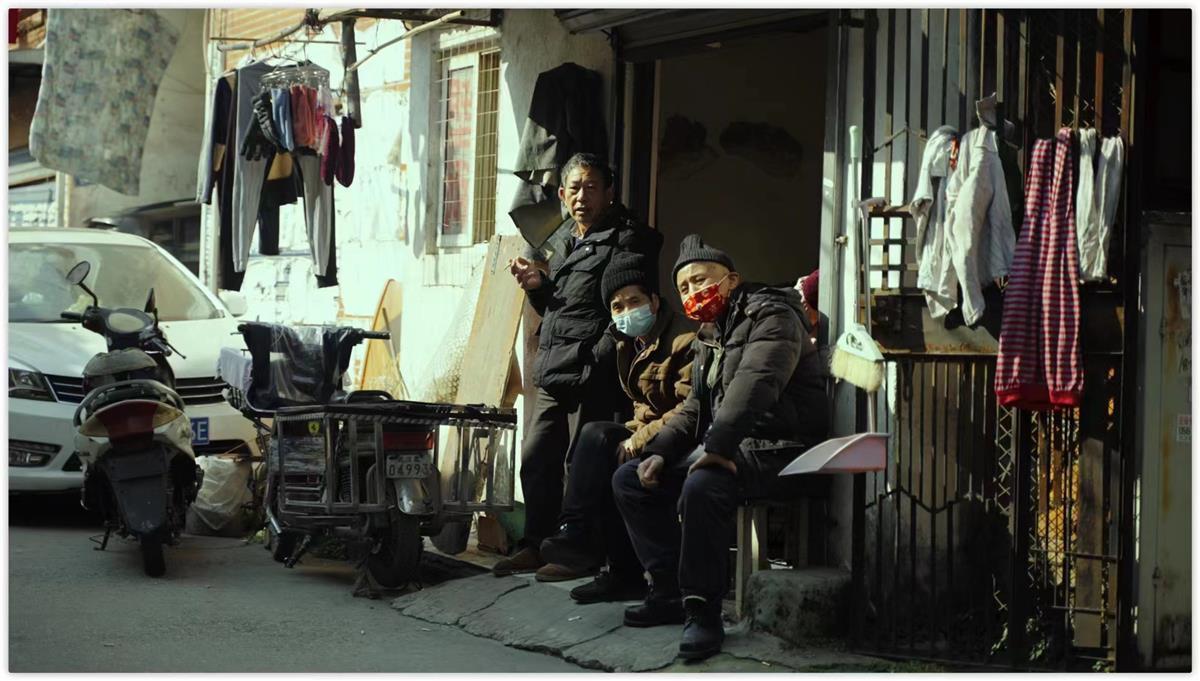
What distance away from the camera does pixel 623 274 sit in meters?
7.90

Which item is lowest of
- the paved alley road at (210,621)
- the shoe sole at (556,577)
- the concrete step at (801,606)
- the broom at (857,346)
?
the paved alley road at (210,621)

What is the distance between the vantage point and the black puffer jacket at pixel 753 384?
6.66m

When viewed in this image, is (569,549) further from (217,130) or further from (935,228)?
(217,130)

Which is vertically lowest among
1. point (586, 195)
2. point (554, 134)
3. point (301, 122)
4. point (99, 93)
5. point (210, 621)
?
point (210, 621)

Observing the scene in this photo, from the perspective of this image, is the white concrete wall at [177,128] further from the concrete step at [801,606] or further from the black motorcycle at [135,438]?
the concrete step at [801,606]

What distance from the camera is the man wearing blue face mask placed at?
7566mm

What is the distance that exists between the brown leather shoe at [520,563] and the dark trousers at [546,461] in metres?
0.05

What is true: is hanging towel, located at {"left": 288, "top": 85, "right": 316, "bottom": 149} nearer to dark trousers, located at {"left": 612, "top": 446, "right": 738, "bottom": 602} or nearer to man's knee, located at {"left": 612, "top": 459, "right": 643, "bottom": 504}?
man's knee, located at {"left": 612, "top": 459, "right": 643, "bottom": 504}

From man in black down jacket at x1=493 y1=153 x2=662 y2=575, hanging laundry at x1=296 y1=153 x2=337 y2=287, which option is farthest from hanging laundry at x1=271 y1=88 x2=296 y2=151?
man in black down jacket at x1=493 y1=153 x2=662 y2=575

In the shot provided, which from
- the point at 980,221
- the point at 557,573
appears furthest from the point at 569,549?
the point at 980,221

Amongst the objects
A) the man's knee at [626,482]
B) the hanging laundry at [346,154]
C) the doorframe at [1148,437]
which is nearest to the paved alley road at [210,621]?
the man's knee at [626,482]

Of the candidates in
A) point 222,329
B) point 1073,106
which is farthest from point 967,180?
point 222,329

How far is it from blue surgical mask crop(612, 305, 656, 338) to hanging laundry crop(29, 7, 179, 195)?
10113 millimetres

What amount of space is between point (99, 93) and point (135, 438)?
9.33 metres
